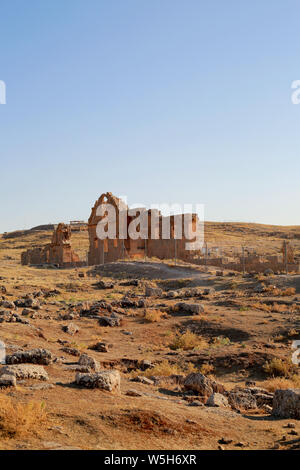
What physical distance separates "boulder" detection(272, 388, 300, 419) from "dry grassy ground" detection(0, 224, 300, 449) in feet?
0.65

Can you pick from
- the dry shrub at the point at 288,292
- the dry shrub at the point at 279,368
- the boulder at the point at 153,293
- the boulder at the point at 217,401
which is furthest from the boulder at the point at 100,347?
the dry shrub at the point at 288,292

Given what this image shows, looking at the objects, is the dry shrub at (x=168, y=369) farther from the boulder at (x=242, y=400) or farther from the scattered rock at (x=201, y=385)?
the boulder at (x=242, y=400)

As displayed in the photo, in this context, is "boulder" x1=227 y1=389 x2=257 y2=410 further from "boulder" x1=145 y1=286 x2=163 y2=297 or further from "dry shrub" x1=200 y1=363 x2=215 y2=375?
"boulder" x1=145 y1=286 x2=163 y2=297

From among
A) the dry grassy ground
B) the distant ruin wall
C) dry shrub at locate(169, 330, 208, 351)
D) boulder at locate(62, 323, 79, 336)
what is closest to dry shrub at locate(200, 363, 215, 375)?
the dry grassy ground

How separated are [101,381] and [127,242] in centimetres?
3230

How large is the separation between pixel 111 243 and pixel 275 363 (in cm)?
2878

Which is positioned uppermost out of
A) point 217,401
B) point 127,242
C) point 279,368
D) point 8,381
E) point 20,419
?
point 127,242

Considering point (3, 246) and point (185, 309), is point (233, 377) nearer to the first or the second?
point (185, 309)

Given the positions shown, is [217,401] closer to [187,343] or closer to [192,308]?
[187,343]

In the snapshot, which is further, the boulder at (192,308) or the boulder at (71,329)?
the boulder at (192,308)

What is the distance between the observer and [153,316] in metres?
15.5

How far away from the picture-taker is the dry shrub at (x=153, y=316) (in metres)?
15.4

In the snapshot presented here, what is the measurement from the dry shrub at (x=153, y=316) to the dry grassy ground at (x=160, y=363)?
0.05 m

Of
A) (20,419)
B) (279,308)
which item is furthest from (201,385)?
(279,308)
